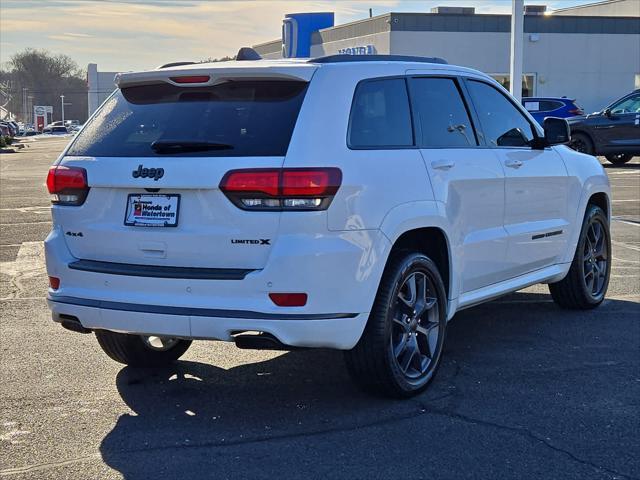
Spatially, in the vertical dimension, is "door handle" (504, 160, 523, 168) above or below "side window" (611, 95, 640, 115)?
below

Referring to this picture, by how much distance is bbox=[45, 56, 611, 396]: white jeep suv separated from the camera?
178 inches

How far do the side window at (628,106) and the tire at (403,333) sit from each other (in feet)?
63.6

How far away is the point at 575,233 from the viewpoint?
7203mm

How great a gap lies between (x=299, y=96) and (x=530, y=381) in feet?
7.26

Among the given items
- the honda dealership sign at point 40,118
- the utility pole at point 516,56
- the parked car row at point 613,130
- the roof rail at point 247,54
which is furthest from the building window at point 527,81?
the honda dealership sign at point 40,118

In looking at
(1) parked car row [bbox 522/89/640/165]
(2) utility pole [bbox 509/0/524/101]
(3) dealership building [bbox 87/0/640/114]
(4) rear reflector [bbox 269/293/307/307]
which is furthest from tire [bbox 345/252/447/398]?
(3) dealership building [bbox 87/0/640/114]

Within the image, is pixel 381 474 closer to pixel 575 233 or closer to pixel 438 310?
pixel 438 310

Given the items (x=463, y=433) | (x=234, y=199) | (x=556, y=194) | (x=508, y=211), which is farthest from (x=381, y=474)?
(x=556, y=194)

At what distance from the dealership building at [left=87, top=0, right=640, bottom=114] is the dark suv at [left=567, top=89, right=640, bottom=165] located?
17.3m

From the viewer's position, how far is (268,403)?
5160 millimetres

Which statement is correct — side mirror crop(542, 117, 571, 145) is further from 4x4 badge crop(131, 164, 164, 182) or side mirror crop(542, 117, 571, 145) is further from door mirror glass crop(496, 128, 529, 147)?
4x4 badge crop(131, 164, 164, 182)

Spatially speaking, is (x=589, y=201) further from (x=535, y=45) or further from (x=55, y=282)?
(x=535, y=45)

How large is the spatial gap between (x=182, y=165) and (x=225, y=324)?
32.4 inches

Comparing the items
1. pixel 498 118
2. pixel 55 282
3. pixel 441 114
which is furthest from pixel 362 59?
pixel 55 282
